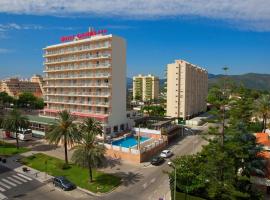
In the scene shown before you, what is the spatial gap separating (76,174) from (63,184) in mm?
5353

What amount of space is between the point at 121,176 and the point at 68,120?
46.1 ft

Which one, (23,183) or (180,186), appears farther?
(23,183)

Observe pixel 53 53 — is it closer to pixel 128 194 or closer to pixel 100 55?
pixel 100 55

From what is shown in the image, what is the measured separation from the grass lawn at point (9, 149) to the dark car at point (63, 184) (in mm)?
21274

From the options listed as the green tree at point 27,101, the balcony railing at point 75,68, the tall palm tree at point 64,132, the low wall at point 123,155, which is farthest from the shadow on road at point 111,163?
the green tree at point 27,101

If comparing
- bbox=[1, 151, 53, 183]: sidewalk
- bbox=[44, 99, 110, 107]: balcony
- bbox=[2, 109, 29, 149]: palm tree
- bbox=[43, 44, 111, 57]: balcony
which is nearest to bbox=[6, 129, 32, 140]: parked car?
bbox=[2, 109, 29, 149]: palm tree

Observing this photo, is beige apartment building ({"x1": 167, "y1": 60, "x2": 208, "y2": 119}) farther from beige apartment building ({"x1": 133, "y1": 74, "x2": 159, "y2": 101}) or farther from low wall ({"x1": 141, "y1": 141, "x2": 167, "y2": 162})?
beige apartment building ({"x1": 133, "y1": 74, "x2": 159, "y2": 101})

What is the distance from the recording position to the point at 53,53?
3125 inches

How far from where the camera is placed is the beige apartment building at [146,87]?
19012 cm

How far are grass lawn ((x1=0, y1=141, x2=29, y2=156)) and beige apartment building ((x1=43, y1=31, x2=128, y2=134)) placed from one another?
18124 mm

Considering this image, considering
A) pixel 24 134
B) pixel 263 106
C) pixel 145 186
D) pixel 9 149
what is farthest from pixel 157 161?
pixel 24 134

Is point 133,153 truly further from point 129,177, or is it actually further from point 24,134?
point 24,134

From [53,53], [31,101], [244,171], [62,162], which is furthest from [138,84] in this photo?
[244,171]

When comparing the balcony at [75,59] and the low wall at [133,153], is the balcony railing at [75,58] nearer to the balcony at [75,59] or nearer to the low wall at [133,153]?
the balcony at [75,59]
